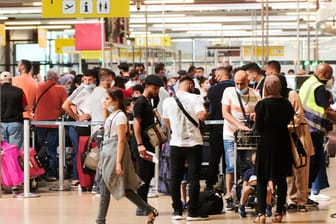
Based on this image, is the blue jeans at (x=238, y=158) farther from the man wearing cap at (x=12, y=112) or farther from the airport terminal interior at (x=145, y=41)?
the man wearing cap at (x=12, y=112)

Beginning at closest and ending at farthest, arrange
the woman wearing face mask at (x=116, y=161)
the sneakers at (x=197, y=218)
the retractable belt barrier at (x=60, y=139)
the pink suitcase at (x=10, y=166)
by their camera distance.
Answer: the woman wearing face mask at (x=116, y=161)
the sneakers at (x=197, y=218)
the retractable belt barrier at (x=60, y=139)
the pink suitcase at (x=10, y=166)

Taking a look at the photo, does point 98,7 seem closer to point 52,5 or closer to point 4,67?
point 52,5

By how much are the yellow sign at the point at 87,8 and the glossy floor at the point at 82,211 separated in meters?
2.53

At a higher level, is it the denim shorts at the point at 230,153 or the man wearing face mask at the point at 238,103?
the man wearing face mask at the point at 238,103

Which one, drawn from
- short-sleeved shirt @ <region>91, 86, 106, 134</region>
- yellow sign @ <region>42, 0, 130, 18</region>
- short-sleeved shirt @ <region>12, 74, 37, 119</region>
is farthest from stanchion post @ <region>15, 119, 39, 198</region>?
short-sleeved shirt @ <region>12, 74, 37, 119</region>

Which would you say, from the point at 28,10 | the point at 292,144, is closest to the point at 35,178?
the point at 292,144

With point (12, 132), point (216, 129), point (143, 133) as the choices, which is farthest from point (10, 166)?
point (143, 133)

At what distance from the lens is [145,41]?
81.7 ft

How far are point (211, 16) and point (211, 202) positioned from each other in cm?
2133

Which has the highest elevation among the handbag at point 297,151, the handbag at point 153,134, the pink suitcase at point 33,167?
the handbag at point 153,134

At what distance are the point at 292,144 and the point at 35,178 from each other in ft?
16.0

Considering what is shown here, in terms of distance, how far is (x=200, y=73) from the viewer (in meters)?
17.0

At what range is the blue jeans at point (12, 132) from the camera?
11.6 metres

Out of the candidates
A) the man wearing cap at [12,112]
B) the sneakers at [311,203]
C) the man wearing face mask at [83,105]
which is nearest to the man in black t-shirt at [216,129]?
the sneakers at [311,203]
